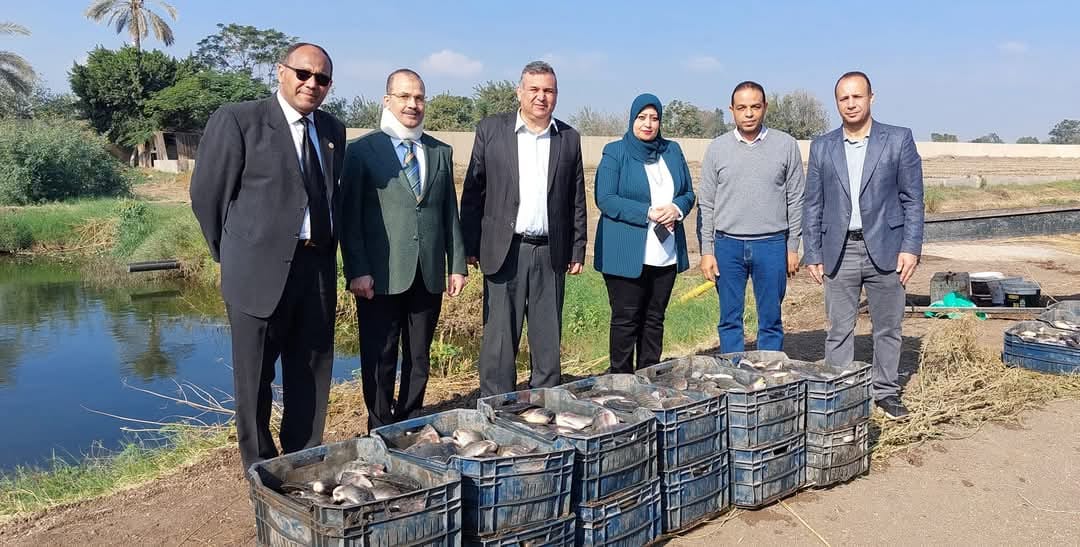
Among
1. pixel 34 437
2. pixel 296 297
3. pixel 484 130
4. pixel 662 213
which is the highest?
pixel 484 130

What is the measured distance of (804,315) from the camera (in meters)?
9.27

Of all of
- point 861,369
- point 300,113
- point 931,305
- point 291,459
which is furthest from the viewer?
point 931,305

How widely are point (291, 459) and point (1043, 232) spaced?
7132 millimetres

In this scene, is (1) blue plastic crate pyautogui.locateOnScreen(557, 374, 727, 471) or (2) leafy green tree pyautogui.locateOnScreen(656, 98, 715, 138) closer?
(1) blue plastic crate pyautogui.locateOnScreen(557, 374, 727, 471)

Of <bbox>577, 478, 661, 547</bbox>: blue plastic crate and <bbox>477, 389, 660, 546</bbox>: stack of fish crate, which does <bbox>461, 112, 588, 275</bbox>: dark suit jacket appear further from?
<bbox>577, 478, 661, 547</bbox>: blue plastic crate

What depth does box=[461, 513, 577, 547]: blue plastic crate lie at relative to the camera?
2863mm

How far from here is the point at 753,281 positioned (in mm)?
4969

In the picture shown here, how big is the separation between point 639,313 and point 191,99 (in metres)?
34.6

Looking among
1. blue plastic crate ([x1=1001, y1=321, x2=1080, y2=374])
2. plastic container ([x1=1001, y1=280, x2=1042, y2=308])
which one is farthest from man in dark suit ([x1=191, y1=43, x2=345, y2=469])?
plastic container ([x1=1001, y1=280, x2=1042, y2=308])

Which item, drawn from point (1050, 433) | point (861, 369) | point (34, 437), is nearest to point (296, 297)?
point (861, 369)

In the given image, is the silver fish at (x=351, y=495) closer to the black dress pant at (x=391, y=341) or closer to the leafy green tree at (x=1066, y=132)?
the black dress pant at (x=391, y=341)

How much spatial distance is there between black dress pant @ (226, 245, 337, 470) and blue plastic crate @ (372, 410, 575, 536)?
3.28ft

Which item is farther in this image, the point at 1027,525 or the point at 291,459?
the point at 1027,525

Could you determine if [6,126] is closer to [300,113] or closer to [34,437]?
[34,437]
